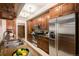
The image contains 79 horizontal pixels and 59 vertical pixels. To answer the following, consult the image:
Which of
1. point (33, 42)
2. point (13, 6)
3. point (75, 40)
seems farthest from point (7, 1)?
point (75, 40)

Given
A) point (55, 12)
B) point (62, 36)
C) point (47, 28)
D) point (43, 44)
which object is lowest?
point (43, 44)

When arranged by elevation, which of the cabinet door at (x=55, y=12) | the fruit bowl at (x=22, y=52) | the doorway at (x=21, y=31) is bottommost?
the fruit bowl at (x=22, y=52)

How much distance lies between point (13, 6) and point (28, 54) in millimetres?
874

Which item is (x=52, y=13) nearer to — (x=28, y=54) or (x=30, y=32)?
(x=30, y=32)

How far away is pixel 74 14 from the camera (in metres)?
2.09

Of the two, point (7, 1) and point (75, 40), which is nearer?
point (75, 40)

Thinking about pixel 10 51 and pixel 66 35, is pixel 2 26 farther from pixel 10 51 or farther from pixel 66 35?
pixel 66 35

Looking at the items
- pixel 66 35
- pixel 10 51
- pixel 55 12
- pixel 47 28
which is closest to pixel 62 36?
pixel 66 35

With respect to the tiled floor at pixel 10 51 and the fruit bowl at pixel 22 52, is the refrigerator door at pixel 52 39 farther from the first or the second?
the fruit bowl at pixel 22 52

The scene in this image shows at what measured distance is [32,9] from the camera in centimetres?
232

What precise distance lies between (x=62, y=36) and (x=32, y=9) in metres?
0.68

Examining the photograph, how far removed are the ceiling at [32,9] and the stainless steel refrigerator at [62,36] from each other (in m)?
0.25

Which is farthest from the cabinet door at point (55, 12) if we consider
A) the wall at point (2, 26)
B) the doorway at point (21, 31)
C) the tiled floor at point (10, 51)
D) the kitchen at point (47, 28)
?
the wall at point (2, 26)

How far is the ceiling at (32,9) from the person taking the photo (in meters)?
2.30
